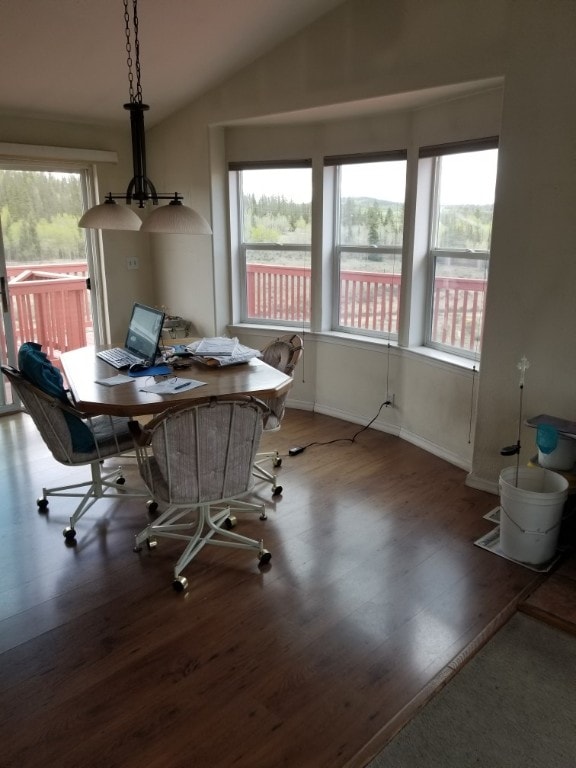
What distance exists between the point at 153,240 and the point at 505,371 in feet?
11.5

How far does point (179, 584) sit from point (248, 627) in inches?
15.8

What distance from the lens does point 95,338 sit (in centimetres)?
545

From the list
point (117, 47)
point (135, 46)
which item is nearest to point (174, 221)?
point (135, 46)

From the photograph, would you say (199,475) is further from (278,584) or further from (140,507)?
(140,507)

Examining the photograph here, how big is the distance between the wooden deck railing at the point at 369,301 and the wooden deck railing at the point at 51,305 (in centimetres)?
153

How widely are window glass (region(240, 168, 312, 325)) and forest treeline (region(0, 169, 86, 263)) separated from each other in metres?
1.45

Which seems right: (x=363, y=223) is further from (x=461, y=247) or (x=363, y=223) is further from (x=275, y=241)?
(x=461, y=247)

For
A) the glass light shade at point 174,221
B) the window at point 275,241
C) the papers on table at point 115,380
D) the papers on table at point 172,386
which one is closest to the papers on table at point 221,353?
the papers on table at point 172,386

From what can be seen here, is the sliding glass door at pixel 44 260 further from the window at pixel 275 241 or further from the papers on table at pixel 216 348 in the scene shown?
the papers on table at pixel 216 348

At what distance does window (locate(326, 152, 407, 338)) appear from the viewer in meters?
4.32

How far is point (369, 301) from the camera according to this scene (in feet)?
15.3

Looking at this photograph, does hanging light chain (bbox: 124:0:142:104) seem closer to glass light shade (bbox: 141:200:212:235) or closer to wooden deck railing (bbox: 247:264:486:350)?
glass light shade (bbox: 141:200:212:235)

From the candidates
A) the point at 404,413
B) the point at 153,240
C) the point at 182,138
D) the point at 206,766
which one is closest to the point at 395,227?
the point at 404,413

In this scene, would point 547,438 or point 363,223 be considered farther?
point 363,223
